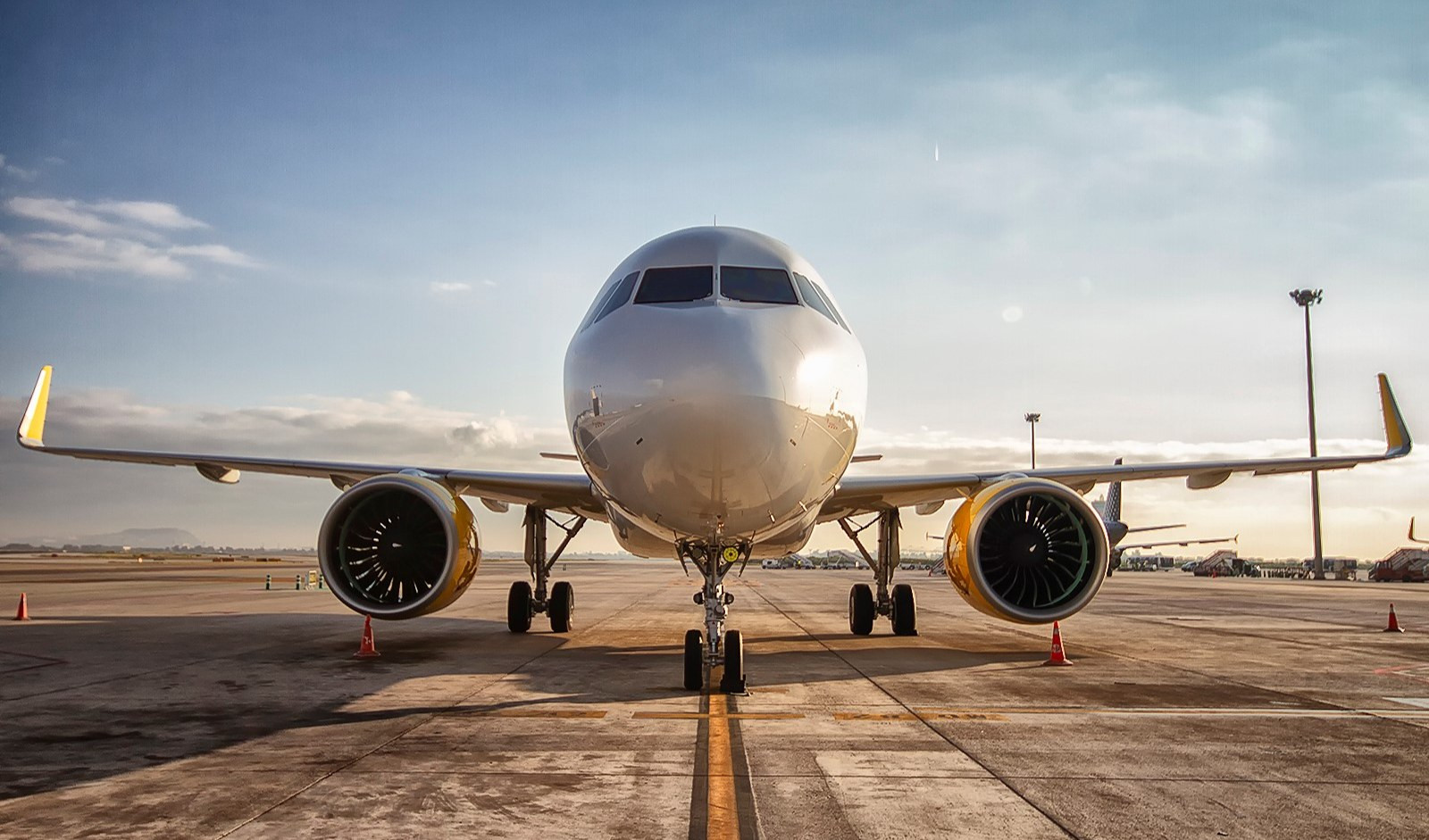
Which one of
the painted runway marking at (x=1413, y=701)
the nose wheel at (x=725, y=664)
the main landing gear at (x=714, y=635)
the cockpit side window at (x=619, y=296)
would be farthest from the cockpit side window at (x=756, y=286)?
the painted runway marking at (x=1413, y=701)

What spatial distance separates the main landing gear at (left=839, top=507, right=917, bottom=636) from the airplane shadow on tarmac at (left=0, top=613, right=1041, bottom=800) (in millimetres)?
662

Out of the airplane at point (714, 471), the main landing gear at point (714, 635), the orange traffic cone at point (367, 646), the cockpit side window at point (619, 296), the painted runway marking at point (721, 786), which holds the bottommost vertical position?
the orange traffic cone at point (367, 646)

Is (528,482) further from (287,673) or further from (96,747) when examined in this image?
(96,747)

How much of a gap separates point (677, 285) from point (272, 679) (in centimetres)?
582

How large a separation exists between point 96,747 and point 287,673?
395 centimetres

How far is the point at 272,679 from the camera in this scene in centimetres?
985

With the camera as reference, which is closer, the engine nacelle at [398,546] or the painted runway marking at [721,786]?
the painted runway marking at [721,786]

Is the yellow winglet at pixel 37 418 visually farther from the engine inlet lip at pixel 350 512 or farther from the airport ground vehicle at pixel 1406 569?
the airport ground vehicle at pixel 1406 569

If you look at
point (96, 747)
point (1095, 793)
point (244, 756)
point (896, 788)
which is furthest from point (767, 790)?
point (96, 747)

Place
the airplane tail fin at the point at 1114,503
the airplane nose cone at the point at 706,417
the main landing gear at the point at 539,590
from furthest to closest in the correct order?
the airplane tail fin at the point at 1114,503, the main landing gear at the point at 539,590, the airplane nose cone at the point at 706,417

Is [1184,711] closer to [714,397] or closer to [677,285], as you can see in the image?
[714,397]

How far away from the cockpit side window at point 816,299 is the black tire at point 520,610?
8064mm

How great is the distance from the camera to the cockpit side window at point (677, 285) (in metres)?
7.89

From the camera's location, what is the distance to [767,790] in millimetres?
5262
